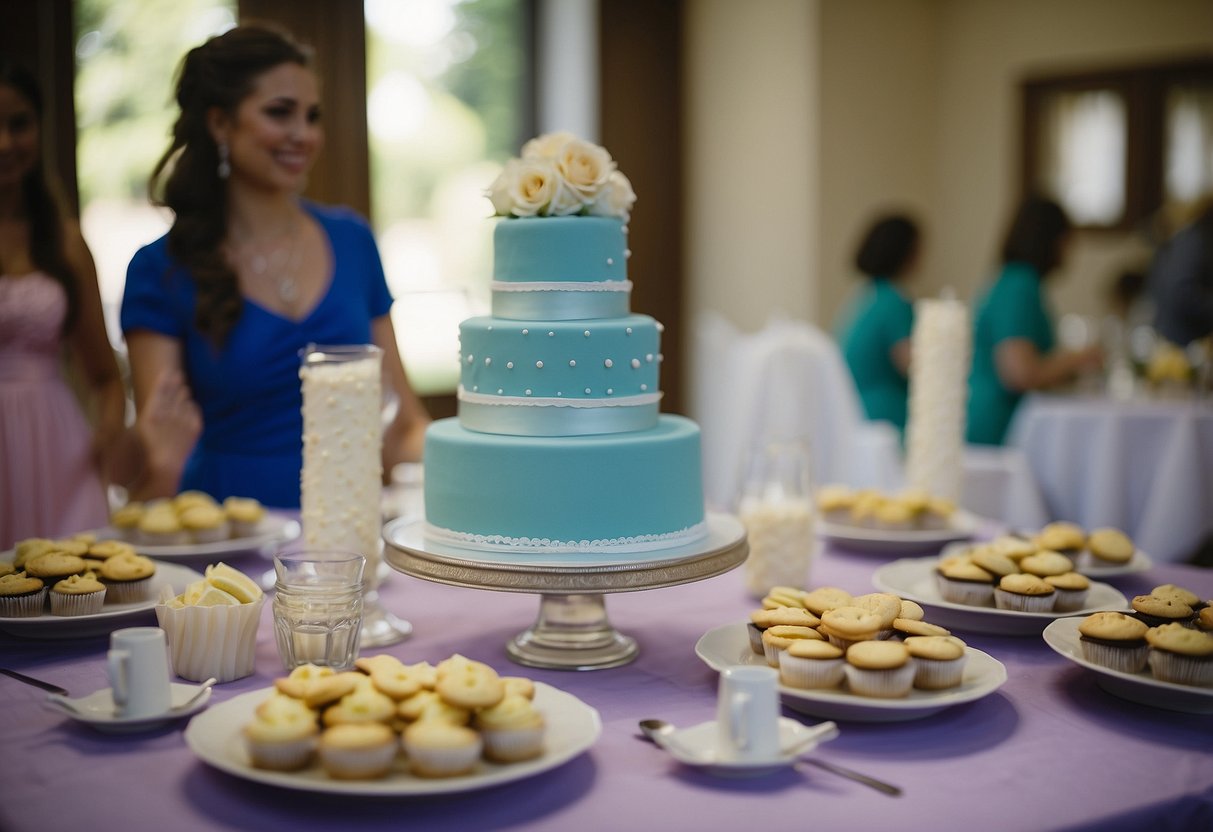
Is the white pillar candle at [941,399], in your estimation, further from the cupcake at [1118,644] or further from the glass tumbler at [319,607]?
the glass tumbler at [319,607]

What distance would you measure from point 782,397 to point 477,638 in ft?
9.99

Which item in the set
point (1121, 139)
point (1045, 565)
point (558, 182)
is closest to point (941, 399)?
point (1045, 565)

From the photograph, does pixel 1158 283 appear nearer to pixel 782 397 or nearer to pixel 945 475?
pixel 782 397

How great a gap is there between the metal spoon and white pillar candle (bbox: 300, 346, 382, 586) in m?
0.68

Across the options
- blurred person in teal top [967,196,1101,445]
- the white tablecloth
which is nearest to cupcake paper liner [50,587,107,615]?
the white tablecloth

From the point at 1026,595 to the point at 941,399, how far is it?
108 cm

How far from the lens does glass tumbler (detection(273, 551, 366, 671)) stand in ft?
5.91

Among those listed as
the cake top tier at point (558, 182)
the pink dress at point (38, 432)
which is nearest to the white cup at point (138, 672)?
the cake top tier at point (558, 182)

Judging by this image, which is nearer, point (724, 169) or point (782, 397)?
point (782, 397)

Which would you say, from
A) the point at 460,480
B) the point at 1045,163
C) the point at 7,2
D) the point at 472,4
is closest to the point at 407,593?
the point at 460,480

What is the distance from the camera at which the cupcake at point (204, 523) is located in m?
2.59

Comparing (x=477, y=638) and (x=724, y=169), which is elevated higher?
(x=724, y=169)

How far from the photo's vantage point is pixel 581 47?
25.2 feet

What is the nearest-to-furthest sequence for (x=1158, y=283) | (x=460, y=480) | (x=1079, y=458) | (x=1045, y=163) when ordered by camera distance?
(x=460, y=480), (x=1079, y=458), (x=1158, y=283), (x=1045, y=163)
